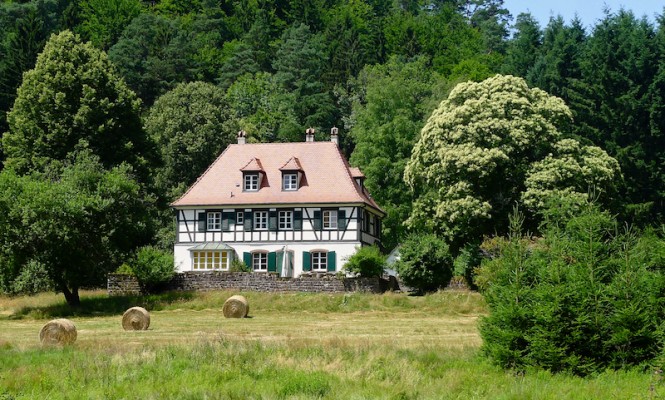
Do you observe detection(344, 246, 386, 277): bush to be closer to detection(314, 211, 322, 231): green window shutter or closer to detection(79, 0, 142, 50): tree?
detection(314, 211, 322, 231): green window shutter

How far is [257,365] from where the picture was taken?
24.8 metres

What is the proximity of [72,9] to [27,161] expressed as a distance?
49.8 m

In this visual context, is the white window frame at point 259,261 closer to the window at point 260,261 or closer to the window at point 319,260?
the window at point 260,261

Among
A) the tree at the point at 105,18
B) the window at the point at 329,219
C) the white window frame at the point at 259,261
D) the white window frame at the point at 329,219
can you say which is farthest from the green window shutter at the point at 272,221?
the tree at the point at 105,18

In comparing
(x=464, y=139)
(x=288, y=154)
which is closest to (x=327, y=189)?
(x=288, y=154)

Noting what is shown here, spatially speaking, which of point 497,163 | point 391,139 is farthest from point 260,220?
point 497,163

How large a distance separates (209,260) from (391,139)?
1853 cm

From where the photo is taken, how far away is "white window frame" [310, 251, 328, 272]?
196ft

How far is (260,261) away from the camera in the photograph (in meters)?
60.4

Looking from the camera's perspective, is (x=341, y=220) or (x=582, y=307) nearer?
(x=582, y=307)

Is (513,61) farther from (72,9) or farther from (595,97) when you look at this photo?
(72,9)

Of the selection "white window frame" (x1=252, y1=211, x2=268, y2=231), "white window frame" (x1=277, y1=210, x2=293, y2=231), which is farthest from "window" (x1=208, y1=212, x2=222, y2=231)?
"white window frame" (x1=277, y1=210, x2=293, y2=231)

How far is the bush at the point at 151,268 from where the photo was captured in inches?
2025

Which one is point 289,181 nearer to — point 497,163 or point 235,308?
point 497,163
